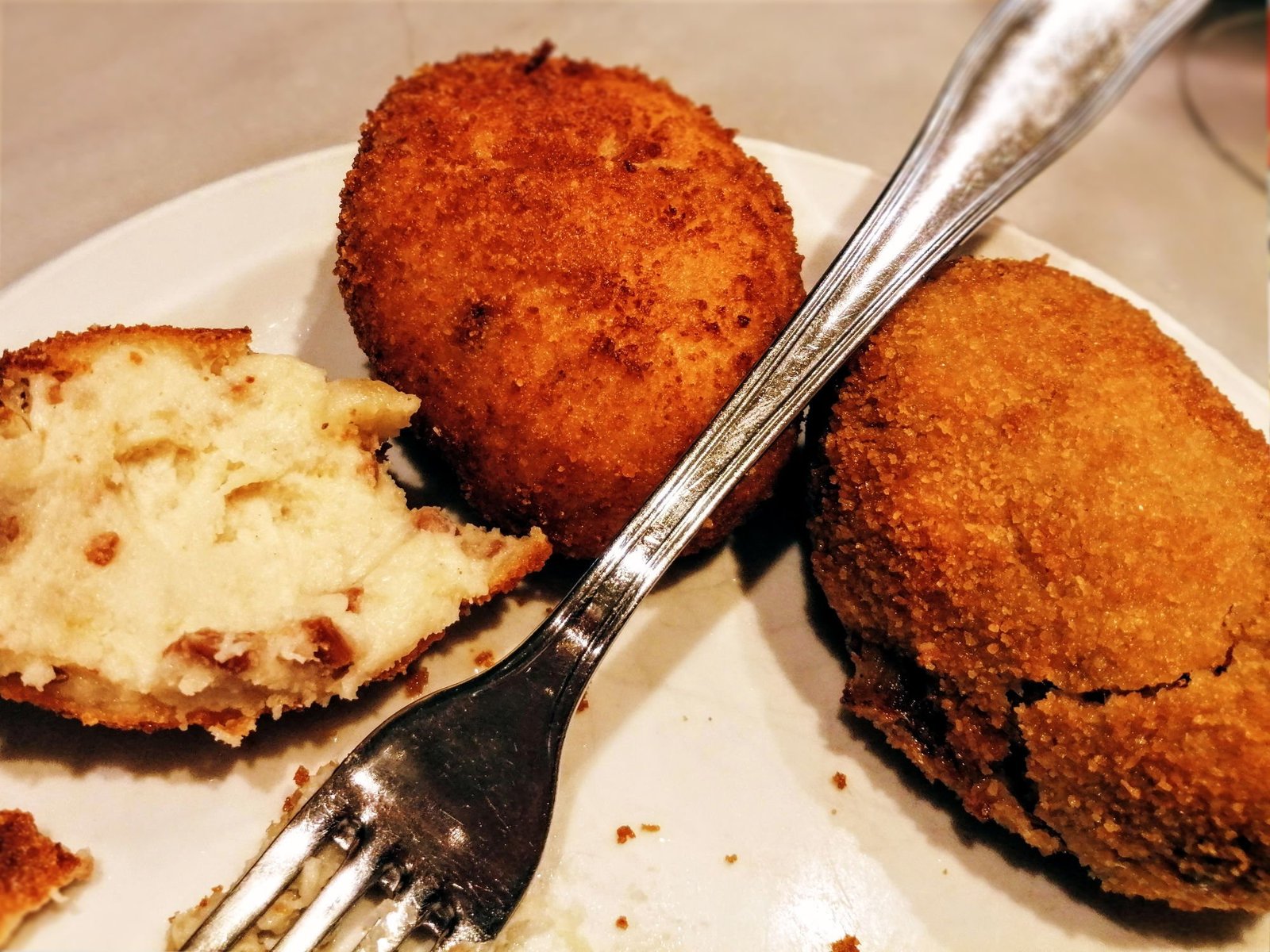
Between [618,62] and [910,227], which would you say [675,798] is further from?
[618,62]

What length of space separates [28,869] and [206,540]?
0.46m

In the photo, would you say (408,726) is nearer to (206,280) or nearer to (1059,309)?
(206,280)

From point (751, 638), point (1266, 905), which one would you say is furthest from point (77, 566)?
point (1266, 905)

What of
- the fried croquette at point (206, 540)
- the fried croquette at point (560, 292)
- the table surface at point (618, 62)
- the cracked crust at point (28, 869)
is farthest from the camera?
the table surface at point (618, 62)

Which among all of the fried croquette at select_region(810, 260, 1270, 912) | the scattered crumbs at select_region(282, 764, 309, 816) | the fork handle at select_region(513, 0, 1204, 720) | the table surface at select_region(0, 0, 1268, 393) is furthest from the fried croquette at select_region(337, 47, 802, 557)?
the table surface at select_region(0, 0, 1268, 393)

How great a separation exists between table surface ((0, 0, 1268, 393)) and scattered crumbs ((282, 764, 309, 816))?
140 centimetres

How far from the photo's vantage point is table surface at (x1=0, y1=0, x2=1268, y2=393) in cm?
232

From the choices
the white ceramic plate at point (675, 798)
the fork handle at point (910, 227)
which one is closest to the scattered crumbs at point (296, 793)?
the white ceramic plate at point (675, 798)

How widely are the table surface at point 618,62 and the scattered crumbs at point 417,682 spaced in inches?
54.0

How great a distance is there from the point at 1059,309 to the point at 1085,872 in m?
0.85

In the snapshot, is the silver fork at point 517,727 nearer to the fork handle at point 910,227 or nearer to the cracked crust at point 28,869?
the fork handle at point 910,227

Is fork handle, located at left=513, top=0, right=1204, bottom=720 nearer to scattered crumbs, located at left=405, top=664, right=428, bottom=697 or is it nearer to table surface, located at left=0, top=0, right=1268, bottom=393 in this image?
scattered crumbs, located at left=405, top=664, right=428, bottom=697

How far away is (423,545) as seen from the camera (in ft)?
4.53

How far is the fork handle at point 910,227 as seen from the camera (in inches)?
50.6
